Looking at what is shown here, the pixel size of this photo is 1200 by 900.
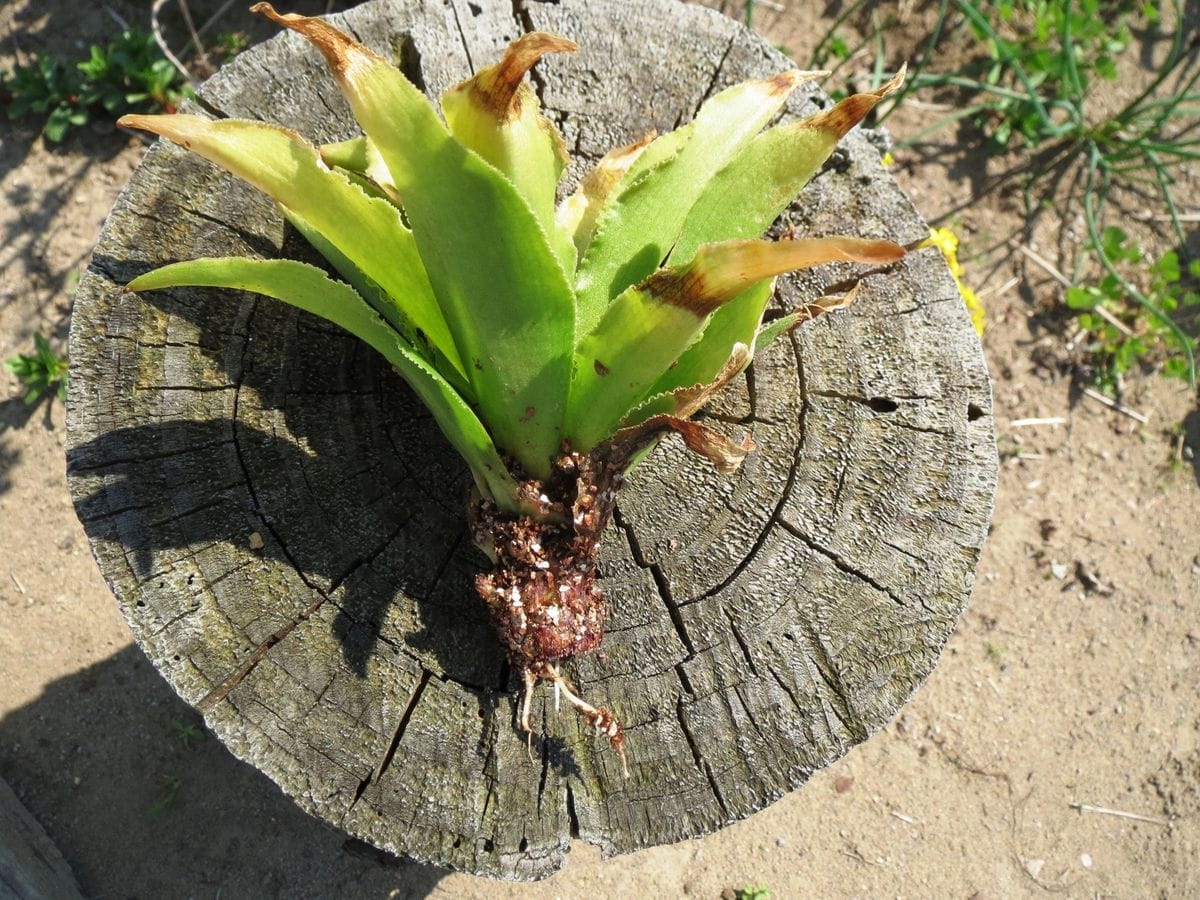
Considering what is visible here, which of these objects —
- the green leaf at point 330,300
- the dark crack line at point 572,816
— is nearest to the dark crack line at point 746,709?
the dark crack line at point 572,816

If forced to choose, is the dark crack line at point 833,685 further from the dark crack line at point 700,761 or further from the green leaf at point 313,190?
the green leaf at point 313,190

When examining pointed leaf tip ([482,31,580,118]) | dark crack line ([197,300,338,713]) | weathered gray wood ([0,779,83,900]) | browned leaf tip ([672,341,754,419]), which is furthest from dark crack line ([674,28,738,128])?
weathered gray wood ([0,779,83,900])

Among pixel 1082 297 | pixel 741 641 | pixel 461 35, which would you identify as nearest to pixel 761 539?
pixel 741 641

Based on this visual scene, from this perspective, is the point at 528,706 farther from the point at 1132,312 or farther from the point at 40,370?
the point at 1132,312

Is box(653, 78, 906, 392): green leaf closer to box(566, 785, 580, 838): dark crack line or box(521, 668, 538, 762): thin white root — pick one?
box(521, 668, 538, 762): thin white root

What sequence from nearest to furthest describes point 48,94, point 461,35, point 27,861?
point 461,35
point 27,861
point 48,94

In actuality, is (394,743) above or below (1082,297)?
below
